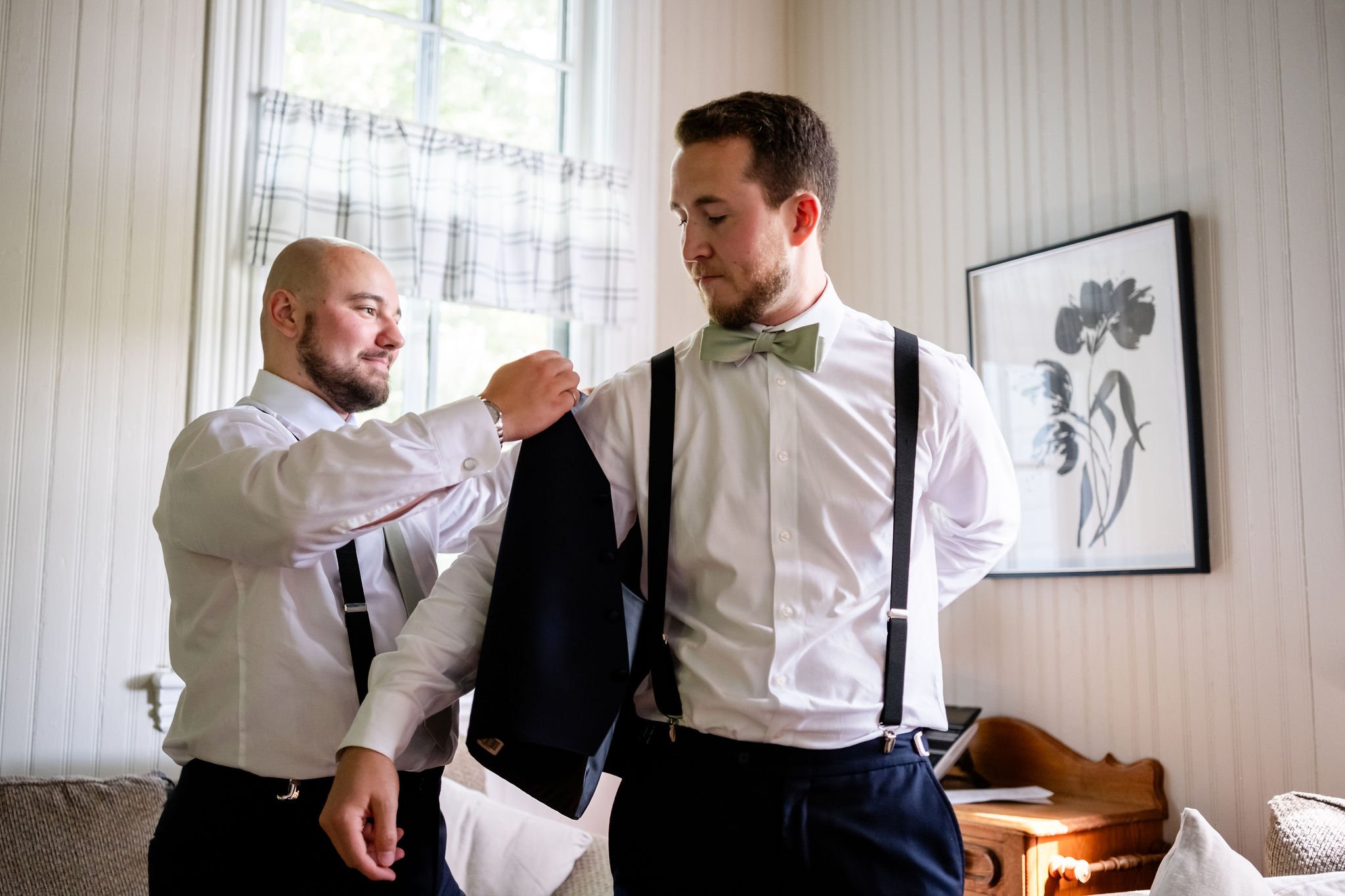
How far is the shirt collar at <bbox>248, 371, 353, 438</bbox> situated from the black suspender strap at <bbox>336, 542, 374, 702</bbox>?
0.25m

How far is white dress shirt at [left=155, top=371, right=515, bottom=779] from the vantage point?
148 cm

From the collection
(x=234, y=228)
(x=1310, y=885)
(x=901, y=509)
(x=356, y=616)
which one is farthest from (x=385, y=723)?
(x=234, y=228)

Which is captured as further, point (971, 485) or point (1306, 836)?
point (1306, 836)

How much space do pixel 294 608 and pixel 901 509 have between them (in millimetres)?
809

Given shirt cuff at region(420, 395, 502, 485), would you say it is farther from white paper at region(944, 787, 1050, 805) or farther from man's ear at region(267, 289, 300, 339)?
white paper at region(944, 787, 1050, 805)

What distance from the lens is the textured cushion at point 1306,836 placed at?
7.02 ft

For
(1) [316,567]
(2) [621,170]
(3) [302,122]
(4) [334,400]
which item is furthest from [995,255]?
(1) [316,567]

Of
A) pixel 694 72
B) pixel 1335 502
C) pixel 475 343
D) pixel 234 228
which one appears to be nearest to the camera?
pixel 1335 502

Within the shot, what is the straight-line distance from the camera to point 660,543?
1.46 metres

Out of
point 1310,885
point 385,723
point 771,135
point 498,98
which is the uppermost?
point 498,98

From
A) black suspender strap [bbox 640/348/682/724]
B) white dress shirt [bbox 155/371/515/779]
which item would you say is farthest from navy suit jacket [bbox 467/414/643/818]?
white dress shirt [bbox 155/371/515/779]

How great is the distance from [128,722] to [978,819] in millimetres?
2137

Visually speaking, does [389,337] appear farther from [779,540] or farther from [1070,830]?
[1070,830]

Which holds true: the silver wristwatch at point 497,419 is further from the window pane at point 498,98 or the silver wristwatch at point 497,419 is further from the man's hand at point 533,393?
the window pane at point 498,98
